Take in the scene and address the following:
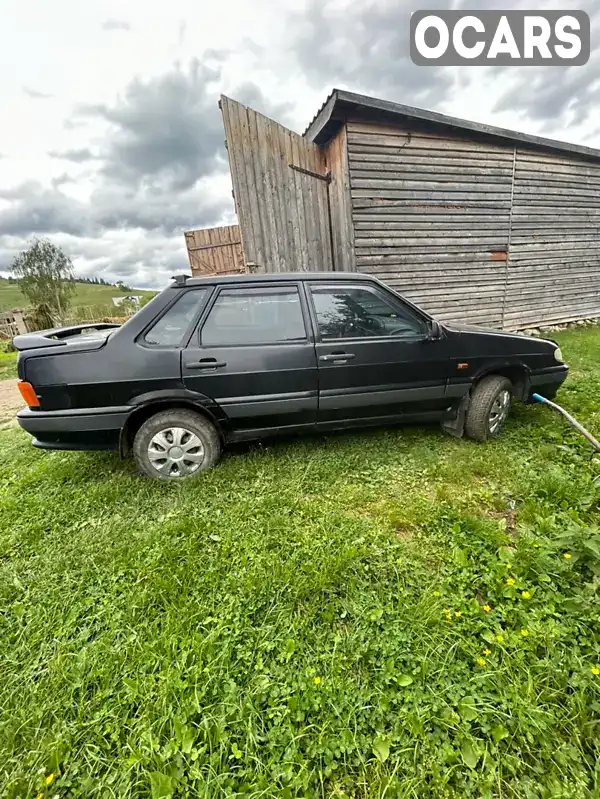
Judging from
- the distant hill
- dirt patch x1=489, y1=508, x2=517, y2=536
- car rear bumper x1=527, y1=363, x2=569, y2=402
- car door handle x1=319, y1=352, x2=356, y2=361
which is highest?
the distant hill

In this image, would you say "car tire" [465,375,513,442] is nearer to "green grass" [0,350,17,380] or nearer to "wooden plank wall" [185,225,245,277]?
"wooden plank wall" [185,225,245,277]

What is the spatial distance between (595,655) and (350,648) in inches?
39.5

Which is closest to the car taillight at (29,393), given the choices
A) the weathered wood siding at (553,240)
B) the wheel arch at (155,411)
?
the wheel arch at (155,411)

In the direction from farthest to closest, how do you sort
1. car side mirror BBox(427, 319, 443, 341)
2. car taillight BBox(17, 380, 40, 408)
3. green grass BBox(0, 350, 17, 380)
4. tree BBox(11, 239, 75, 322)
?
tree BBox(11, 239, 75, 322) < green grass BBox(0, 350, 17, 380) < car side mirror BBox(427, 319, 443, 341) < car taillight BBox(17, 380, 40, 408)

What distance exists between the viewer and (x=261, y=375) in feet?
8.96

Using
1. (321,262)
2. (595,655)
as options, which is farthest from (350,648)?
(321,262)

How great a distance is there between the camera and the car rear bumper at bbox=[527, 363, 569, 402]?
3.29 metres

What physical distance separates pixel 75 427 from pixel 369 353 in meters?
2.39

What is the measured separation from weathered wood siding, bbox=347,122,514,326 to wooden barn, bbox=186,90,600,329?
27 mm

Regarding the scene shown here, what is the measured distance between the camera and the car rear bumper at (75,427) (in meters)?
2.53

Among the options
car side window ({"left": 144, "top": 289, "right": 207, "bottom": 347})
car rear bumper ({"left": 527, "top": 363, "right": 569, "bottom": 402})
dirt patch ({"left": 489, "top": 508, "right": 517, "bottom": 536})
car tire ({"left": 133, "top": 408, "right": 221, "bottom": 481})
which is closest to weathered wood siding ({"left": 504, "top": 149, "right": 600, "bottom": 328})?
car rear bumper ({"left": 527, "top": 363, "right": 569, "bottom": 402})

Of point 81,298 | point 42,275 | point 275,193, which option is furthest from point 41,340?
point 81,298

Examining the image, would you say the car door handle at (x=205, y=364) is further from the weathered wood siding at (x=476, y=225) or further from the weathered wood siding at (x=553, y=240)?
the weathered wood siding at (x=553, y=240)

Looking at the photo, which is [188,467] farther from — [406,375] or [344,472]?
[406,375]
